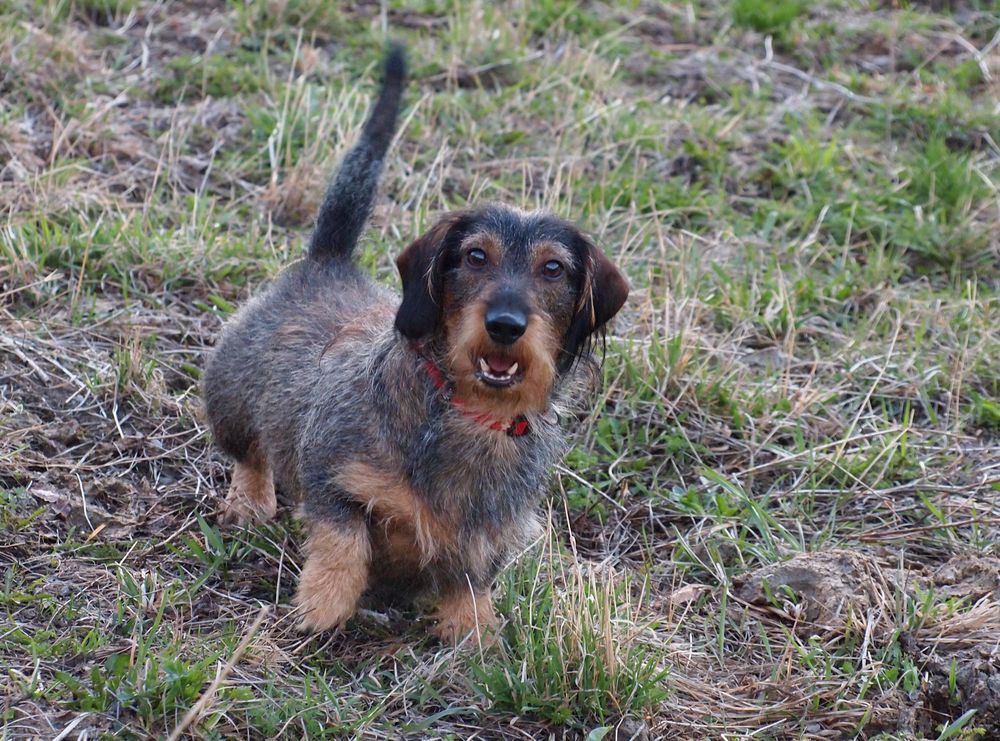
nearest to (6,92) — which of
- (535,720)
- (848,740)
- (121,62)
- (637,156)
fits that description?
(121,62)

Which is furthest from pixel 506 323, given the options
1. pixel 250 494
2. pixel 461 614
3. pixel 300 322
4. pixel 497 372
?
pixel 250 494

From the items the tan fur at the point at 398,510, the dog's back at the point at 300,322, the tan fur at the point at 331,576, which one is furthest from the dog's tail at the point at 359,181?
the tan fur at the point at 331,576

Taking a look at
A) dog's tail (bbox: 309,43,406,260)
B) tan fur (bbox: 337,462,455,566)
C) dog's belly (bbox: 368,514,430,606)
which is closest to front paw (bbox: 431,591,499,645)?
dog's belly (bbox: 368,514,430,606)

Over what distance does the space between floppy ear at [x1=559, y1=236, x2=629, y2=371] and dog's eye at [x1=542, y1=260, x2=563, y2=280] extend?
12 centimetres

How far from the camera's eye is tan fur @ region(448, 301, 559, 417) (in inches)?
160

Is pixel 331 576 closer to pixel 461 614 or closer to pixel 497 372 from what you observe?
pixel 461 614

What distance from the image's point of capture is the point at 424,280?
13.9 ft

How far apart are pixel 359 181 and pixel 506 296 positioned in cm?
156

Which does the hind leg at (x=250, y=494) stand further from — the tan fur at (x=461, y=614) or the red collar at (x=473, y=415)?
the red collar at (x=473, y=415)

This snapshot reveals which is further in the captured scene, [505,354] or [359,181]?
[359,181]


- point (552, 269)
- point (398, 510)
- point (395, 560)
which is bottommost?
point (395, 560)

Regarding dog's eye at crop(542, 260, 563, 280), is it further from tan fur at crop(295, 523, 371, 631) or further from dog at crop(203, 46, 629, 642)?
tan fur at crop(295, 523, 371, 631)

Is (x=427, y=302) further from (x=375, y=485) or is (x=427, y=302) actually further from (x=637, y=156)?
(x=637, y=156)

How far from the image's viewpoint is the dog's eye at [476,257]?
426cm
